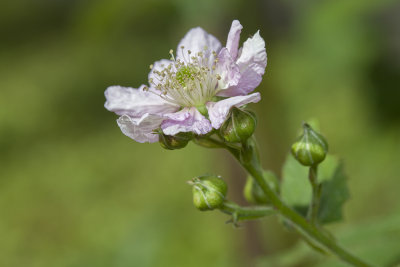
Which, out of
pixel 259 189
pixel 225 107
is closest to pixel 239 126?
pixel 225 107

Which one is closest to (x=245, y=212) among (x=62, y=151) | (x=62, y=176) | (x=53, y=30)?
(x=62, y=176)

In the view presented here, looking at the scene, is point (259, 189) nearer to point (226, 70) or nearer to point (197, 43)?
point (226, 70)

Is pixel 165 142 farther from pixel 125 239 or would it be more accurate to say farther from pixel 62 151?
pixel 62 151

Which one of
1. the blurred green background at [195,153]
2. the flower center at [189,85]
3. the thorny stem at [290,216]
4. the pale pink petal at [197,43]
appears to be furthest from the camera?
the blurred green background at [195,153]

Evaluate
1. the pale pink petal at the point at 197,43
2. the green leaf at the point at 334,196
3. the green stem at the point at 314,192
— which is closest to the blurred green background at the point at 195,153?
the green leaf at the point at 334,196

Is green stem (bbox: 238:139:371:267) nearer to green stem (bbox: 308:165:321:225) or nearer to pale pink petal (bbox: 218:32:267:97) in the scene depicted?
green stem (bbox: 308:165:321:225)

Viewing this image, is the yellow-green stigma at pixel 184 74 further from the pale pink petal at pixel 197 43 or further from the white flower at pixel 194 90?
the pale pink petal at pixel 197 43

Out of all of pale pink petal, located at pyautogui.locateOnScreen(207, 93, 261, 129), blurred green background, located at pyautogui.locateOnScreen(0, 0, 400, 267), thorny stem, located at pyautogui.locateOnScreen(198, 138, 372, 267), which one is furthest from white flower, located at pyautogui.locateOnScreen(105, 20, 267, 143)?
blurred green background, located at pyautogui.locateOnScreen(0, 0, 400, 267)
